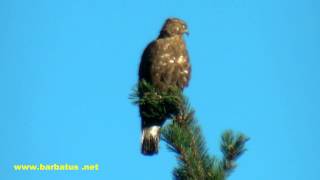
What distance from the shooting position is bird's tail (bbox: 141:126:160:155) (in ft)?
19.7

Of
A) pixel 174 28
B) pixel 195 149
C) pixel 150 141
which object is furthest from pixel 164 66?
pixel 195 149

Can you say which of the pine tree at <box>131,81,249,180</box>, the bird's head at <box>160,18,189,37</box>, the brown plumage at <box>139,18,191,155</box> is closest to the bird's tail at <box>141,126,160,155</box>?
the brown plumage at <box>139,18,191,155</box>

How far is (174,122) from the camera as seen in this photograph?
4141mm

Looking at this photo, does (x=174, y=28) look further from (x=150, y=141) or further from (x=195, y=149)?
(x=195, y=149)

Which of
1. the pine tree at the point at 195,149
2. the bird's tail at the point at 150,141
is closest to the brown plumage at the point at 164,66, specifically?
the bird's tail at the point at 150,141

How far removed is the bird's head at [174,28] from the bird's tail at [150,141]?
119 centimetres

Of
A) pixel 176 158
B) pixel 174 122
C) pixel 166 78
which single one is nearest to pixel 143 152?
pixel 166 78

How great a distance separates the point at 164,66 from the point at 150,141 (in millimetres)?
833

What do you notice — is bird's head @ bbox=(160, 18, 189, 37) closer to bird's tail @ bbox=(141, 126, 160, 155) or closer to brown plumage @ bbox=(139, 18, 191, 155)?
brown plumage @ bbox=(139, 18, 191, 155)

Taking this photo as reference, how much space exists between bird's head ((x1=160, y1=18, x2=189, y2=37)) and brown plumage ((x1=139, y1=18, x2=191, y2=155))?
0.03 metres

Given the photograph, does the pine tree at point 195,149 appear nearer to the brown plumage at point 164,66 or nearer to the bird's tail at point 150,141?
the bird's tail at point 150,141

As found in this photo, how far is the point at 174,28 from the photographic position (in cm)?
703

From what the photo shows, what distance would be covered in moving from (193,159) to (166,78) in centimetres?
293

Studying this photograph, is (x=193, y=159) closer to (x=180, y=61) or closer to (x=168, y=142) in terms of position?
(x=168, y=142)
